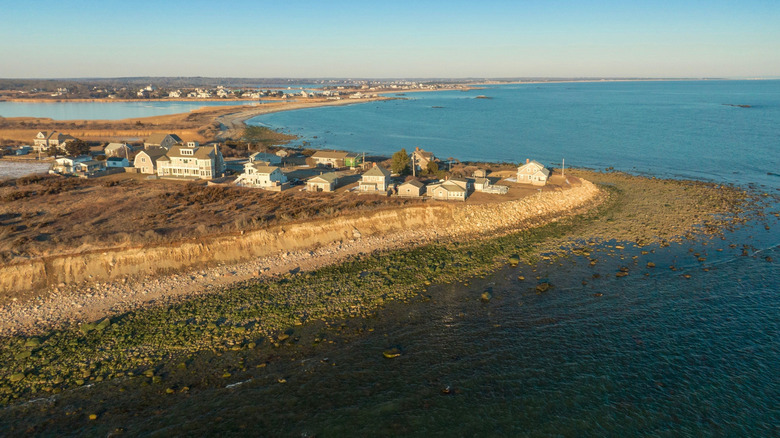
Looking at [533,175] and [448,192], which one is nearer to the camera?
[448,192]

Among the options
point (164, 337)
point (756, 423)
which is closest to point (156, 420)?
point (164, 337)

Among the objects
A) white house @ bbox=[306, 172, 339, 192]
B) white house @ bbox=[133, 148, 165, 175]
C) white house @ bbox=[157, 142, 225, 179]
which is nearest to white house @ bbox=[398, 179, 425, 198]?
white house @ bbox=[306, 172, 339, 192]

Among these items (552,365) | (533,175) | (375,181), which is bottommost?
(552,365)

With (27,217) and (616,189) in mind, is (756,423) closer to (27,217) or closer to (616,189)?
(616,189)

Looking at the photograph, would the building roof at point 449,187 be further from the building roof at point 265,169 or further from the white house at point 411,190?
the building roof at point 265,169

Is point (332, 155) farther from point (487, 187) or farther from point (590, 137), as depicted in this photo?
point (590, 137)

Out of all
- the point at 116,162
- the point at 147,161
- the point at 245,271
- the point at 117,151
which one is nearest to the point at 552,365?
the point at 245,271

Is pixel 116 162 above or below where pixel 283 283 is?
above
